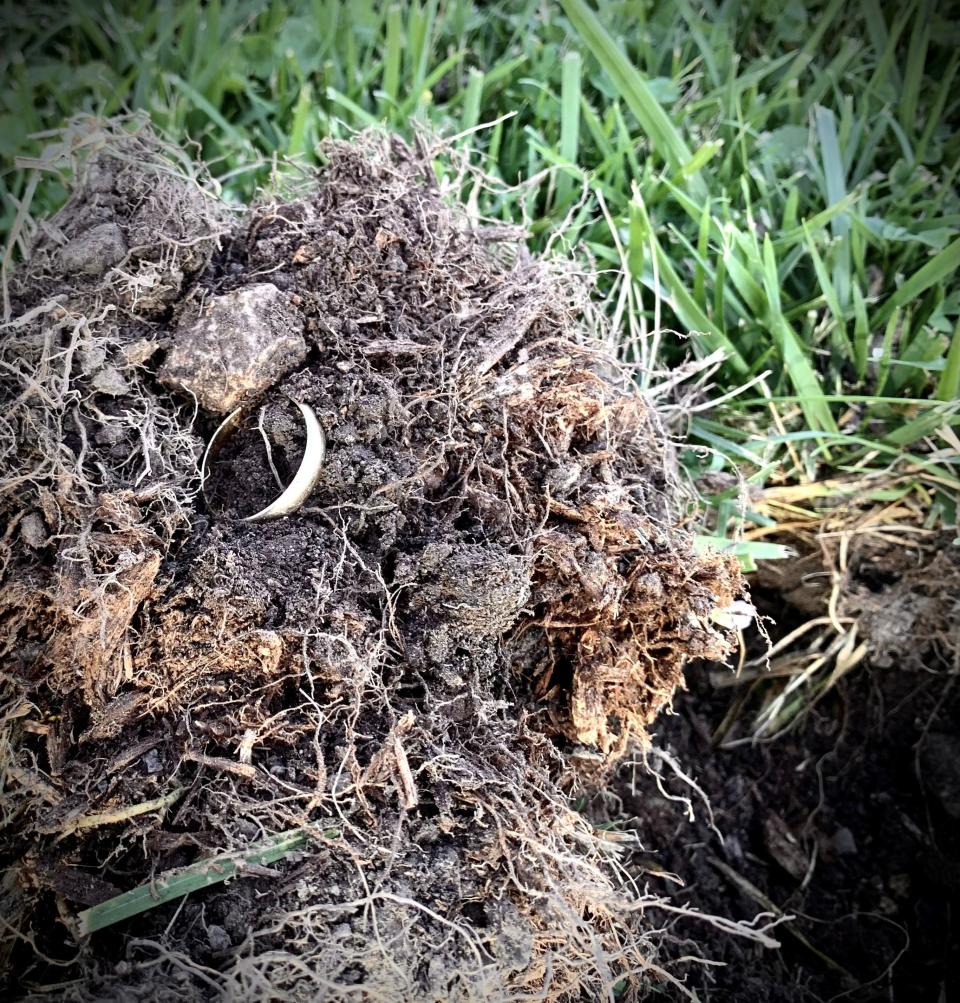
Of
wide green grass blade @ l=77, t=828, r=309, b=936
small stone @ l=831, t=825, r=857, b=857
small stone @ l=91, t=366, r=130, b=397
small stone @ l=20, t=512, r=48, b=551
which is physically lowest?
small stone @ l=831, t=825, r=857, b=857

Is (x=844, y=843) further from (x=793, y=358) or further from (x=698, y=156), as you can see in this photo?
(x=698, y=156)

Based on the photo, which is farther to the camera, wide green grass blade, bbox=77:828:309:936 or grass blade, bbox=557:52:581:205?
grass blade, bbox=557:52:581:205

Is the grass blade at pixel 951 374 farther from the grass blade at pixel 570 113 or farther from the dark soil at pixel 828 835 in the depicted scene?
the grass blade at pixel 570 113

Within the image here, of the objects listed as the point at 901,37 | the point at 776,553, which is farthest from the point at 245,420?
the point at 901,37

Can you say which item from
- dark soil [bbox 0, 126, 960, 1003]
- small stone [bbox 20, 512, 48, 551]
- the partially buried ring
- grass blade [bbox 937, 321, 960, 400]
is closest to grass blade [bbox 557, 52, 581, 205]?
dark soil [bbox 0, 126, 960, 1003]

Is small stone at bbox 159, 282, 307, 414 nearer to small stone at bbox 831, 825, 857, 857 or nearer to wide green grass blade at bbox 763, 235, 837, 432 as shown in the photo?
wide green grass blade at bbox 763, 235, 837, 432

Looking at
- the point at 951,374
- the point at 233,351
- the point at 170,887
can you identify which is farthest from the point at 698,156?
the point at 170,887

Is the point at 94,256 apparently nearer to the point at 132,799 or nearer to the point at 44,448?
the point at 44,448
